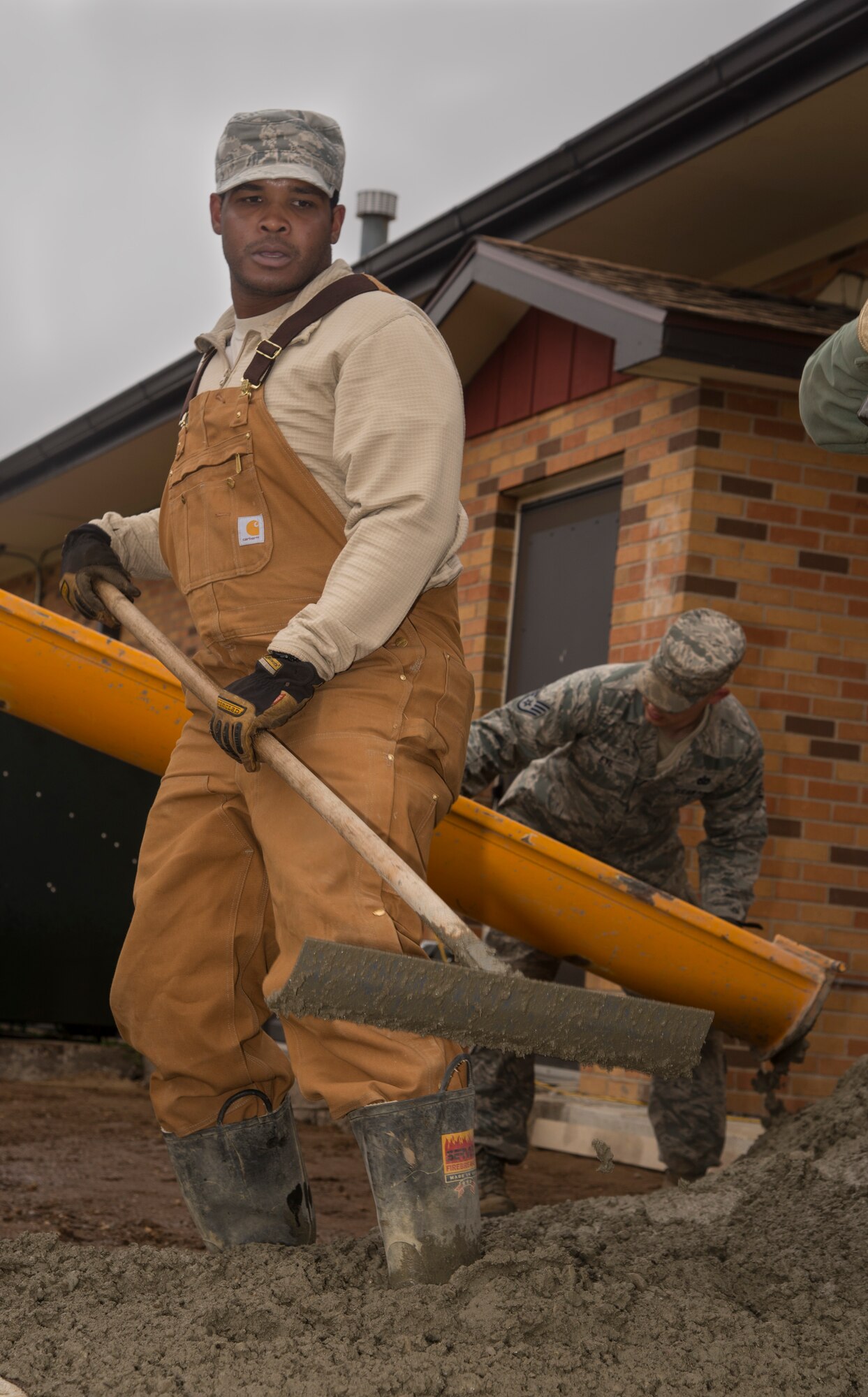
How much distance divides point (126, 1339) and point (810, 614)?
4449mm

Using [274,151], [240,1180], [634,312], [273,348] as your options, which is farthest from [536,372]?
[240,1180]

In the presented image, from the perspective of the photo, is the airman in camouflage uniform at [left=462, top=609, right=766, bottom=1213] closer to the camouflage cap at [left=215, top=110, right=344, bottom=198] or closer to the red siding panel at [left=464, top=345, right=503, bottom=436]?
the camouflage cap at [left=215, top=110, right=344, bottom=198]

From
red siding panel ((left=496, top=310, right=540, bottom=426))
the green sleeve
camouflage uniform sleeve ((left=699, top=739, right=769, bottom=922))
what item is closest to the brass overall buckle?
the green sleeve

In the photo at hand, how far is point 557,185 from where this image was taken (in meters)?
7.00

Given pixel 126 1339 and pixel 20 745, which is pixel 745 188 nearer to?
pixel 20 745

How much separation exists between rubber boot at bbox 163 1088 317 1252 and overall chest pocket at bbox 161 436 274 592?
1.08m

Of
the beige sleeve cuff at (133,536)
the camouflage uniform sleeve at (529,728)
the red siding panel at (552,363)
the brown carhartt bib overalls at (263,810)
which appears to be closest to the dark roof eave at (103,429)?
the red siding panel at (552,363)

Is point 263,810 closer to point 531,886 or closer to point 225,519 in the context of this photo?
point 225,519

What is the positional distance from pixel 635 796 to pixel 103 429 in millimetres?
7202

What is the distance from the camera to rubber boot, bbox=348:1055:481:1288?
2.50 metres

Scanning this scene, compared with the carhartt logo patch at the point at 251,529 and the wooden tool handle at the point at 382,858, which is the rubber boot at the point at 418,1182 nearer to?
the wooden tool handle at the point at 382,858

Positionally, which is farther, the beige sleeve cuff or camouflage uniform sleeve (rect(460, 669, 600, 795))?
camouflage uniform sleeve (rect(460, 669, 600, 795))

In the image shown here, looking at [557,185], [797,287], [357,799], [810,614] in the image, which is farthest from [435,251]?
[357,799]

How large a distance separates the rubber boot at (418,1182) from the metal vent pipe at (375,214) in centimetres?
1156
